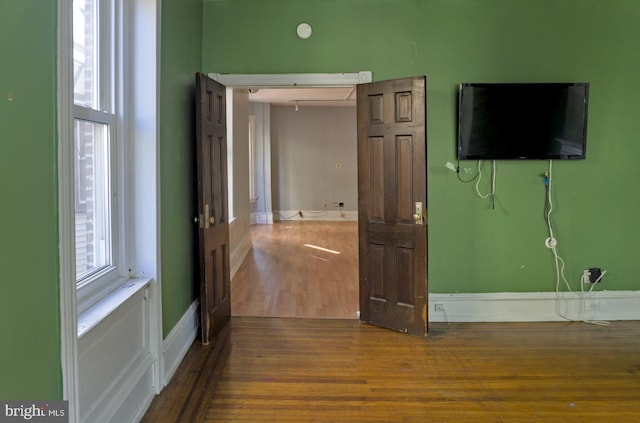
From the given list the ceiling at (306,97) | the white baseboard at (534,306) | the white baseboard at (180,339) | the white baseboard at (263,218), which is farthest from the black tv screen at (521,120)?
the white baseboard at (263,218)

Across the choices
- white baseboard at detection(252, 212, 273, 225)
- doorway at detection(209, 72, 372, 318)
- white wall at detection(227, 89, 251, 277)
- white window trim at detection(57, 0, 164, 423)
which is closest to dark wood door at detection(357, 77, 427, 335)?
doorway at detection(209, 72, 372, 318)

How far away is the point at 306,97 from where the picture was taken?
9.23 metres

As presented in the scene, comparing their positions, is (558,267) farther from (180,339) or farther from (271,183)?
(271,183)

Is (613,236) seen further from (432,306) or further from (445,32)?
(445,32)

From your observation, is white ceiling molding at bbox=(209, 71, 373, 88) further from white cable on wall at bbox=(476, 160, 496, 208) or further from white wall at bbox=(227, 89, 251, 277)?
white wall at bbox=(227, 89, 251, 277)

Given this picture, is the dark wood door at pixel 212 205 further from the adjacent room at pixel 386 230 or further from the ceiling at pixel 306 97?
the ceiling at pixel 306 97

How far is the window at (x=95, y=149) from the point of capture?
2125mm

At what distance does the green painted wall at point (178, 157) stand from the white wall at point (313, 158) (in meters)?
7.04

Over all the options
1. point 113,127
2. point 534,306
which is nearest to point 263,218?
point 534,306

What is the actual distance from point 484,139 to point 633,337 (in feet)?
6.45

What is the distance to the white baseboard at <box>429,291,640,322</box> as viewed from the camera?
3.98 metres

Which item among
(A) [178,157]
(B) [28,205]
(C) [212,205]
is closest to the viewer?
(B) [28,205]

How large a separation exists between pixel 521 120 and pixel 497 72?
48cm

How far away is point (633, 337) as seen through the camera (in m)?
3.58
